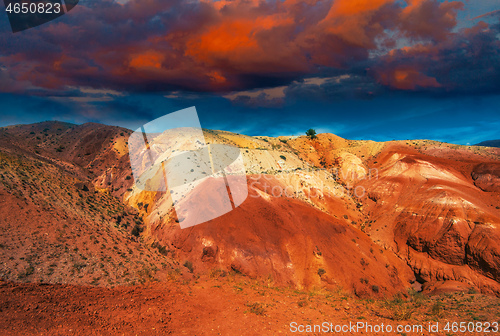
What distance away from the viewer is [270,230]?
2523 cm

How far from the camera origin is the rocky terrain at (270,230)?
1503 cm

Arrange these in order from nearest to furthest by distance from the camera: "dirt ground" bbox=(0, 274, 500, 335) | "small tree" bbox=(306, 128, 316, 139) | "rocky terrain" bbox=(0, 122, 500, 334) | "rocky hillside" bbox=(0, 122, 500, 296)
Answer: "dirt ground" bbox=(0, 274, 500, 335)
"rocky terrain" bbox=(0, 122, 500, 334)
"rocky hillside" bbox=(0, 122, 500, 296)
"small tree" bbox=(306, 128, 316, 139)

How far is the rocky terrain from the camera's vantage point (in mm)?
15031

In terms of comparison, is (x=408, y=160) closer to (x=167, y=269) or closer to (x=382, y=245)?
(x=382, y=245)

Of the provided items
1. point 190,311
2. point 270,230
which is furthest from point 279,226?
point 190,311

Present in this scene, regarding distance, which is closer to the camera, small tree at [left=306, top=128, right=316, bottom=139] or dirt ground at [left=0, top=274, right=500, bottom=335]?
dirt ground at [left=0, top=274, right=500, bottom=335]

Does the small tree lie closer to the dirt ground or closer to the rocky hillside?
the rocky hillside

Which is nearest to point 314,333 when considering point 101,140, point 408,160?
point 408,160

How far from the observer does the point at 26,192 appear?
18.8 metres

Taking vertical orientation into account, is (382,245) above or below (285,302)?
below

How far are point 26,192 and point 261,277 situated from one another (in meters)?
20.1

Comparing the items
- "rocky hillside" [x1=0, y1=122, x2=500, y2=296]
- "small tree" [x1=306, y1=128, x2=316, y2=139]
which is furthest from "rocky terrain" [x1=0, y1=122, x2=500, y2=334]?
"small tree" [x1=306, y1=128, x2=316, y2=139]

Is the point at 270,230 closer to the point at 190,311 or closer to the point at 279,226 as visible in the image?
the point at 279,226

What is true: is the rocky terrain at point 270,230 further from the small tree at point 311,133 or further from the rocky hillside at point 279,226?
the small tree at point 311,133
